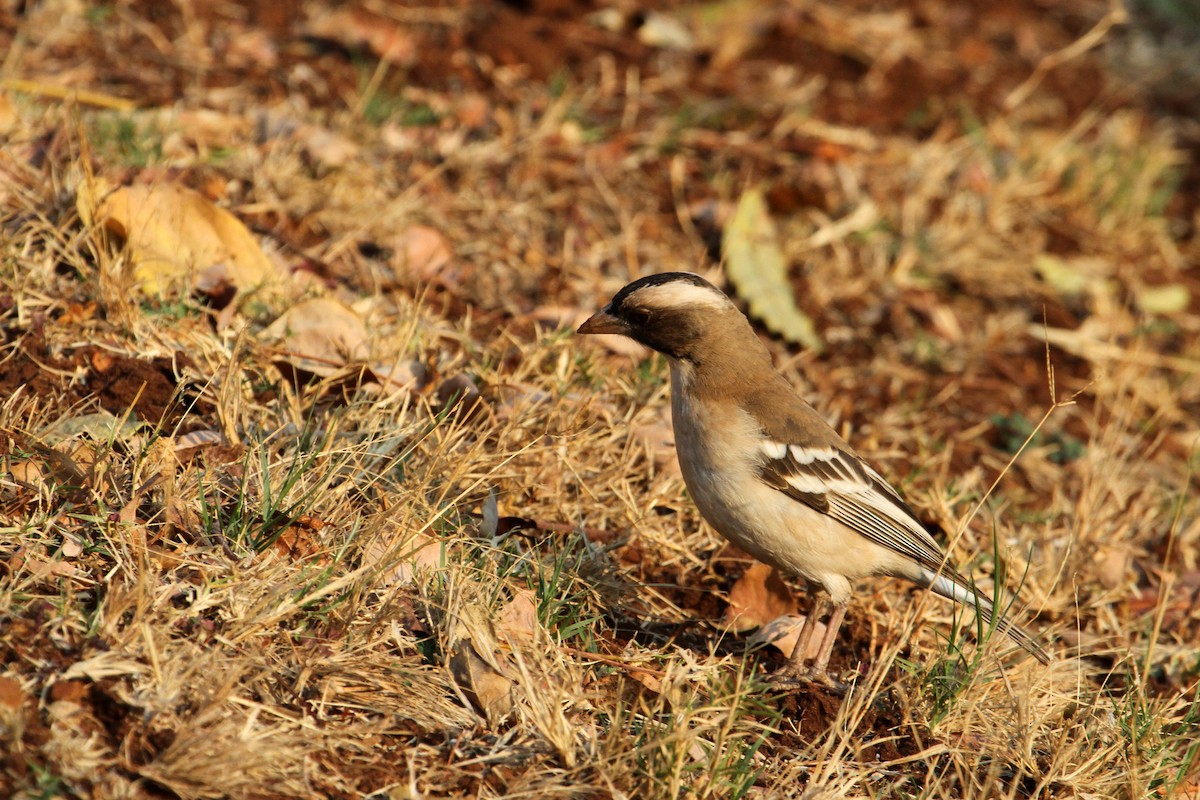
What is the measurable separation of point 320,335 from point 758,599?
90.9 inches

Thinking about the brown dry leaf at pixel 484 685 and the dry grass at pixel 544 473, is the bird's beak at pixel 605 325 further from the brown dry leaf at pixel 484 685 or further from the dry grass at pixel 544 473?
the brown dry leaf at pixel 484 685

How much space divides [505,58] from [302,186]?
2702mm

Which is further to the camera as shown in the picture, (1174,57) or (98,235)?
(1174,57)

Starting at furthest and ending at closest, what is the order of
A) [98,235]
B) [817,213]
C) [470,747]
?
[817,213]
[98,235]
[470,747]

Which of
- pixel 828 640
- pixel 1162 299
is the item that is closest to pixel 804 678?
pixel 828 640

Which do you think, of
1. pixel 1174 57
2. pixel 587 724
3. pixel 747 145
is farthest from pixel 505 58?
pixel 1174 57

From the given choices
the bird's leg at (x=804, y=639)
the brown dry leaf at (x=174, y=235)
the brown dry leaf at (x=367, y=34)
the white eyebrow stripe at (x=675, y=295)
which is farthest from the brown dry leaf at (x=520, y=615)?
the brown dry leaf at (x=367, y=34)

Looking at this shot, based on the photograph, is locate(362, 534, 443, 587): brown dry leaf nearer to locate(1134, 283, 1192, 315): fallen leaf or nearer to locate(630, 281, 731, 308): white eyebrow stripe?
locate(630, 281, 731, 308): white eyebrow stripe

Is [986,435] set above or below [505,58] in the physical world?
below

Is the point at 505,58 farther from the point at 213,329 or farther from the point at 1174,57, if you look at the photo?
the point at 1174,57

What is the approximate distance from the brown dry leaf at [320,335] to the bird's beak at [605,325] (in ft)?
3.33

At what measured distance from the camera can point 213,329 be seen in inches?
226

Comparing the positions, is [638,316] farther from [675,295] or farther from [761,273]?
[761,273]

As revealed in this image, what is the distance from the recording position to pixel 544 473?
5.56 meters
